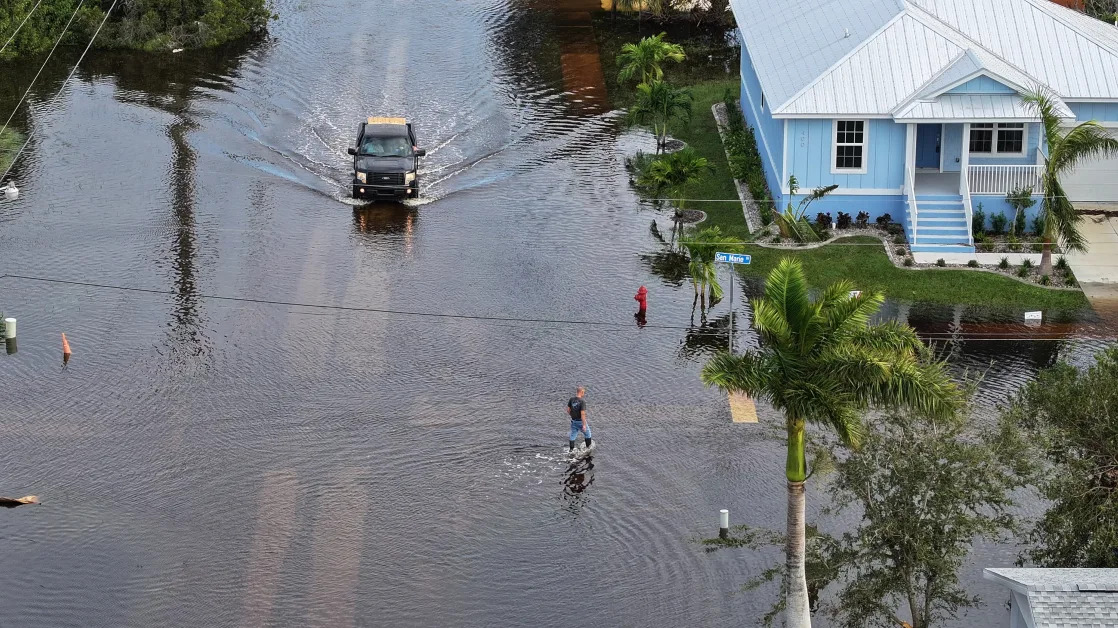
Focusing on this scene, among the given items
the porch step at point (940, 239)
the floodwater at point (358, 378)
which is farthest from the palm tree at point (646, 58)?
the porch step at point (940, 239)

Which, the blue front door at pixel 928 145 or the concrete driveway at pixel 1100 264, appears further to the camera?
the blue front door at pixel 928 145

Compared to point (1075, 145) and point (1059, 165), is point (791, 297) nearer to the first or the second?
point (1075, 145)

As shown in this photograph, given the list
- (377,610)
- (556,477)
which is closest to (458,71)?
(556,477)

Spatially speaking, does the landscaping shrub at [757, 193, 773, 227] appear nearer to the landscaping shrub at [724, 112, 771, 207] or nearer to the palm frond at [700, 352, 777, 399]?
the landscaping shrub at [724, 112, 771, 207]

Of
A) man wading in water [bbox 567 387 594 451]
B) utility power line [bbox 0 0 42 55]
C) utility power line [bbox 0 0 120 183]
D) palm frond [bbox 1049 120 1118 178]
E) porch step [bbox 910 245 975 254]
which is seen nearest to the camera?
man wading in water [bbox 567 387 594 451]

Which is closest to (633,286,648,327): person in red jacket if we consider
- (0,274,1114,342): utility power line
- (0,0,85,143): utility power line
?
(0,274,1114,342): utility power line

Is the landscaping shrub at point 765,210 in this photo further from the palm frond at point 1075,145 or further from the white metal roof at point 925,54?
the palm frond at point 1075,145

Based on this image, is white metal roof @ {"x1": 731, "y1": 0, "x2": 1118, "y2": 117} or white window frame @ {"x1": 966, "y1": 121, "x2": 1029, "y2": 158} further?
white window frame @ {"x1": 966, "y1": 121, "x2": 1029, "y2": 158}

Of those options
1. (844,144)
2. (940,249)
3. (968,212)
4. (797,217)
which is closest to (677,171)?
(797,217)
